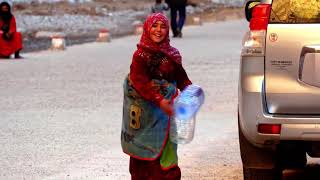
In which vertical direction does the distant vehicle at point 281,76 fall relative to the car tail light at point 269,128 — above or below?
above

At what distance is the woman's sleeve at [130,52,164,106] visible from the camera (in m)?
5.60

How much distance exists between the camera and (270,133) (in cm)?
578

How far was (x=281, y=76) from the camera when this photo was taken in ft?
18.9

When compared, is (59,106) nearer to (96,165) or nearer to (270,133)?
(96,165)

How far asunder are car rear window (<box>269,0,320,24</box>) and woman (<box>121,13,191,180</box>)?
2.43 ft

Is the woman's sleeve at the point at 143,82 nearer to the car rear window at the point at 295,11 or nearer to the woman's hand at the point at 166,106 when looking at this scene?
the woman's hand at the point at 166,106

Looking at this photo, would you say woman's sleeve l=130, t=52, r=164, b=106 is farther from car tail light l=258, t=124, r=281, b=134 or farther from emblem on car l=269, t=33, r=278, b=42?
emblem on car l=269, t=33, r=278, b=42

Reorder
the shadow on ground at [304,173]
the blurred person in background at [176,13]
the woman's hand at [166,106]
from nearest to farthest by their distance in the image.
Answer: the woman's hand at [166,106] < the shadow on ground at [304,173] < the blurred person in background at [176,13]

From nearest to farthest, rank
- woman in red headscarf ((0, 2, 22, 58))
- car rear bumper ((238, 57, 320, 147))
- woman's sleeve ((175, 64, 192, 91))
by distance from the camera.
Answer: car rear bumper ((238, 57, 320, 147)) < woman's sleeve ((175, 64, 192, 91)) < woman in red headscarf ((0, 2, 22, 58))

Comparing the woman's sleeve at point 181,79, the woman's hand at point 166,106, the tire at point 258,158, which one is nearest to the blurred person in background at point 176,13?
the tire at point 258,158

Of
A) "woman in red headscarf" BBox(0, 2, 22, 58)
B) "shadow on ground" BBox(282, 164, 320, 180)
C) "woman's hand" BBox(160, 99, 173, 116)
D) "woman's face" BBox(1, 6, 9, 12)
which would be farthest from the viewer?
"woman's face" BBox(1, 6, 9, 12)

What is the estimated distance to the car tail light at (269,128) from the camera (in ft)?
18.9

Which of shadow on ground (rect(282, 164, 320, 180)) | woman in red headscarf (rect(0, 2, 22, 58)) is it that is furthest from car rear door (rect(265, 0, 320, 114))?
woman in red headscarf (rect(0, 2, 22, 58))

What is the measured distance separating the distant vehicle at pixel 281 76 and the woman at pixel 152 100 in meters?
0.52
